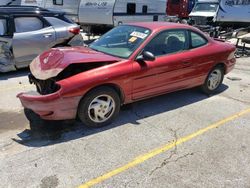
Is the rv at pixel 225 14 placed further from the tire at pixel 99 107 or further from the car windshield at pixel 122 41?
the tire at pixel 99 107

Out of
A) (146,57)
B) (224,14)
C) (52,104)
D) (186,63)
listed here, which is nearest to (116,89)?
(146,57)

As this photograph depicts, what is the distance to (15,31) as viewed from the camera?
22.9ft

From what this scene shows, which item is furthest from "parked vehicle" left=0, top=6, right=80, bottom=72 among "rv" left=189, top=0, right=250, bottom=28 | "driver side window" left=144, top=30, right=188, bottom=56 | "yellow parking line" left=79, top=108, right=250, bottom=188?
"rv" left=189, top=0, right=250, bottom=28

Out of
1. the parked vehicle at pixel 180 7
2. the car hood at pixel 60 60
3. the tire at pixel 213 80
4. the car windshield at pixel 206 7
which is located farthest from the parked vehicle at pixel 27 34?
the parked vehicle at pixel 180 7

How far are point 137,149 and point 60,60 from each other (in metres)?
1.76

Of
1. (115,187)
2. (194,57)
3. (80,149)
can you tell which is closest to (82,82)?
(80,149)

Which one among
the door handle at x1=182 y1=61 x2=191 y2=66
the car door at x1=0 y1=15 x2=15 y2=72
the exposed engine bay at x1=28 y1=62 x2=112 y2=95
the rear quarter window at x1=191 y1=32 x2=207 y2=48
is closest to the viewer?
the exposed engine bay at x1=28 y1=62 x2=112 y2=95

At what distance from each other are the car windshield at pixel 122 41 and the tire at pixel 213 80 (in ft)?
6.16

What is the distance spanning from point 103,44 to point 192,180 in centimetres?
298

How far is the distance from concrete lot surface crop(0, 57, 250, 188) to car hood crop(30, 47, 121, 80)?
85 cm

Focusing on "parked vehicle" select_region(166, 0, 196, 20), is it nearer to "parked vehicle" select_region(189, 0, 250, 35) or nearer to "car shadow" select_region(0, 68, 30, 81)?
"parked vehicle" select_region(189, 0, 250, 35)

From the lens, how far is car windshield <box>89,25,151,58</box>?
186 inches

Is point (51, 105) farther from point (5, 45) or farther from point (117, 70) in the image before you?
point (5, 45)

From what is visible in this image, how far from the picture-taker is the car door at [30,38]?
6969 mm
